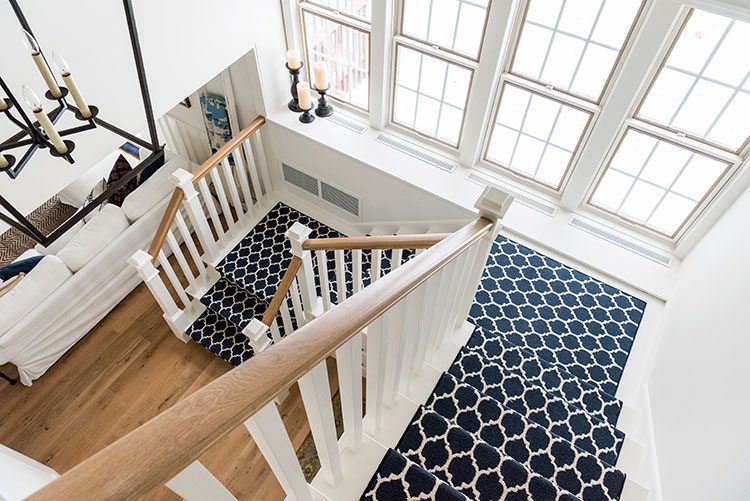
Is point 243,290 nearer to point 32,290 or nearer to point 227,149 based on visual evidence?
point 227,149

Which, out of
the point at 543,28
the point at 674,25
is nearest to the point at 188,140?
the point at 543,28

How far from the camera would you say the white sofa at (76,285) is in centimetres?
372

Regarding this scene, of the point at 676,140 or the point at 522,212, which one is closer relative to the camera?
the point at 676,140

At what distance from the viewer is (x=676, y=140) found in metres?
3.04

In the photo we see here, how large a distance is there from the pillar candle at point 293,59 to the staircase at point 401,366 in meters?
0.69

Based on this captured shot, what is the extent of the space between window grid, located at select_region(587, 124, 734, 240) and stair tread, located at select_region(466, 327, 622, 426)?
130 centimetres

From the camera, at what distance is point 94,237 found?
4.05 metres

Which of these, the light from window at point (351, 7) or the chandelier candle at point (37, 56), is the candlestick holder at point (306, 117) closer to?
the light from window at point (351, 7)

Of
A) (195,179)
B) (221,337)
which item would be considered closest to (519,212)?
(195,179)

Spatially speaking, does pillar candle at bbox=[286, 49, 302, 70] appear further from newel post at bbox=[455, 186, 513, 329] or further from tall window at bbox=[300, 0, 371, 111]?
newel post at bbox=[455, 186, 513, 329]

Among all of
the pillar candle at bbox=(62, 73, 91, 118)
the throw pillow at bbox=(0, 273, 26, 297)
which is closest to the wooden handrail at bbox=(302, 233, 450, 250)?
the pillar candle at bbox=(62, 73, 91, 118)

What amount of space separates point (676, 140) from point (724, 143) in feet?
0.82

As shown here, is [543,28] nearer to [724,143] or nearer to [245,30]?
[724,143]

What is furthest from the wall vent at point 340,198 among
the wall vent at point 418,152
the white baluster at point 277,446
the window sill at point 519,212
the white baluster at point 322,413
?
the white baluster at point 277,446
